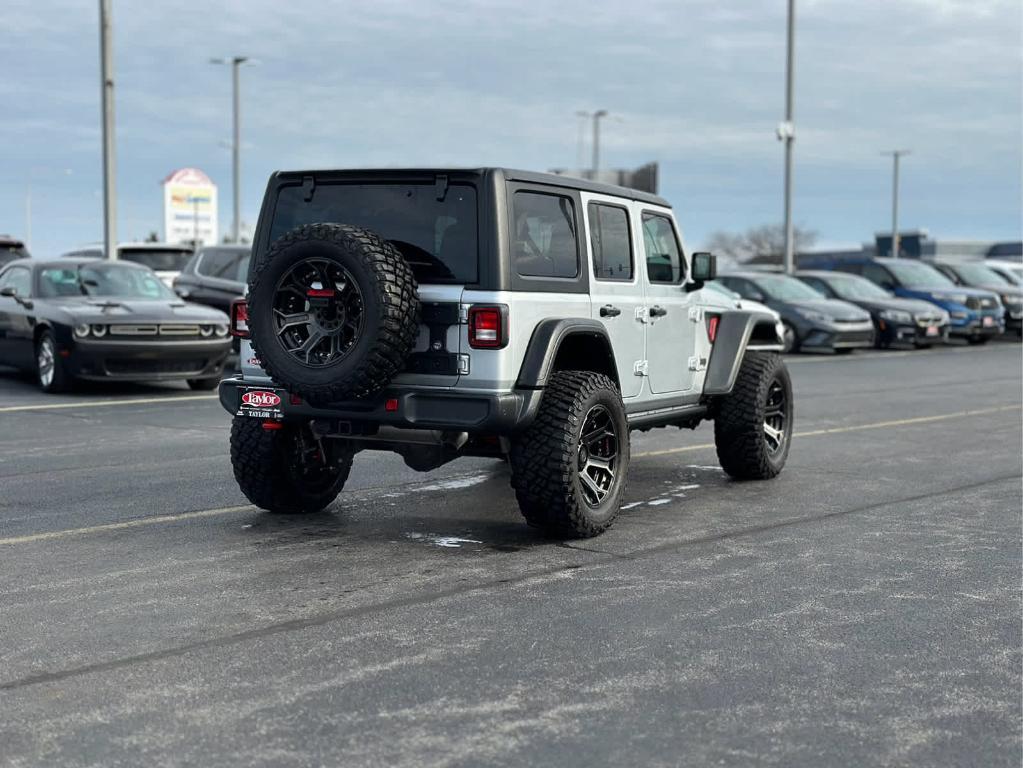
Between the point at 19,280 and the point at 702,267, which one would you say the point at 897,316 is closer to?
the point at 19,280

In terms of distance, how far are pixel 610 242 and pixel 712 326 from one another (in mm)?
1539

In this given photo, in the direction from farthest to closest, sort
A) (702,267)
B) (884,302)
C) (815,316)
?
(884,302), (815,316), (702,267)

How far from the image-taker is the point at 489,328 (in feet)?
22.2

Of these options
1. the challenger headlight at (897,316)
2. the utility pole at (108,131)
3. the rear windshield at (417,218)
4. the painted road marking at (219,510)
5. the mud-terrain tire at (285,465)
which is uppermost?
the utility pole at (108,131)

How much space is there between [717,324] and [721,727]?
206 inches

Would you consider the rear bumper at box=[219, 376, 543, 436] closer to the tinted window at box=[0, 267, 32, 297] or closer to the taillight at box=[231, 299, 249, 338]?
the taillight at box=[231, 299, 249, 338]

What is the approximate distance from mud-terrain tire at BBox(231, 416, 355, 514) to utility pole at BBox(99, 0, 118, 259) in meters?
16.3

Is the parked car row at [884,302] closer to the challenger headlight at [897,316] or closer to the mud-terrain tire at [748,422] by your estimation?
the challenger headlight at [897,316]

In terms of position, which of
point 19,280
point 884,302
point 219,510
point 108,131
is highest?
point 108,131

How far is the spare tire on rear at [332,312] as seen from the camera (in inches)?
259

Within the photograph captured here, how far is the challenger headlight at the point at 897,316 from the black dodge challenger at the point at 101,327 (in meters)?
14.7

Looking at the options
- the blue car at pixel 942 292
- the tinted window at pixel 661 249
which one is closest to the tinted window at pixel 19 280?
the tinted window at pixel 661 249

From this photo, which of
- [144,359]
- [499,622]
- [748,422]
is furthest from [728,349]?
[144,359]

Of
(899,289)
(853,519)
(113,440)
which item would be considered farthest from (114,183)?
(853,519)
